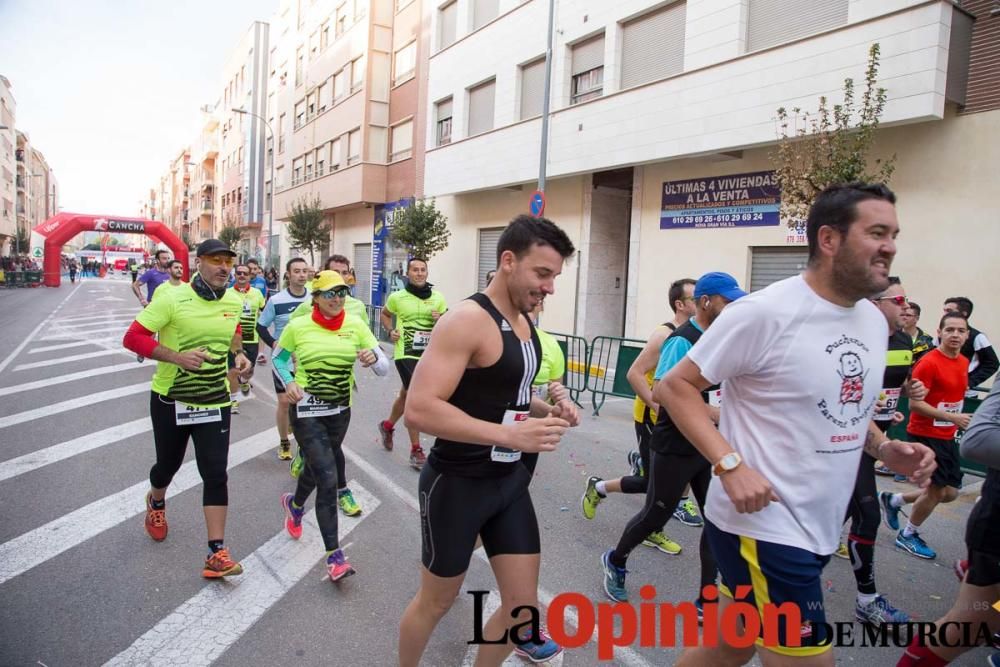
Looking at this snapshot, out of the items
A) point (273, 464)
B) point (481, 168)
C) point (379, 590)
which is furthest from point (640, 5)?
point (379, 590)

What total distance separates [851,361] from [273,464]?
5.63 meters

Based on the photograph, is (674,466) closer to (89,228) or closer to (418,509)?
(418,509)

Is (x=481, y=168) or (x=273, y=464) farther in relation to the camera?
(x=481, y=168)

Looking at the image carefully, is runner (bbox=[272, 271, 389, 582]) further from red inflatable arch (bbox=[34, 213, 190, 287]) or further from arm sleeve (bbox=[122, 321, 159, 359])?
red inflatable arch (bbox=[34, 213, 190, 287])

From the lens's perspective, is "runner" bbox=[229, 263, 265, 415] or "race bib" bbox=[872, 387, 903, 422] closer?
"race bib" bbox=[872, 387, 903, 422]

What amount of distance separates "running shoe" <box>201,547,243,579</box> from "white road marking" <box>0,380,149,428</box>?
537 centimetres

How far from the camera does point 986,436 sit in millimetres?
2396

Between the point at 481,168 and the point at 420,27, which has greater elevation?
the point at 420,27

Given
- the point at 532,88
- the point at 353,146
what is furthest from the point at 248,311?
the point at 353,146

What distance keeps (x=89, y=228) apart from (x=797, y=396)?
4433 centimetres

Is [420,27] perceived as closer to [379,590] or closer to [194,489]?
[194,489]

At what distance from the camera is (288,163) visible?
130 feet

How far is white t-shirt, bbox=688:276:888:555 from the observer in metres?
2.10

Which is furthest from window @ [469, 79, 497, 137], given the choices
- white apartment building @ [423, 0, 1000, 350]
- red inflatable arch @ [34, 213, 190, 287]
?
red inflatable arch @ [34, 213, 190, 287]
